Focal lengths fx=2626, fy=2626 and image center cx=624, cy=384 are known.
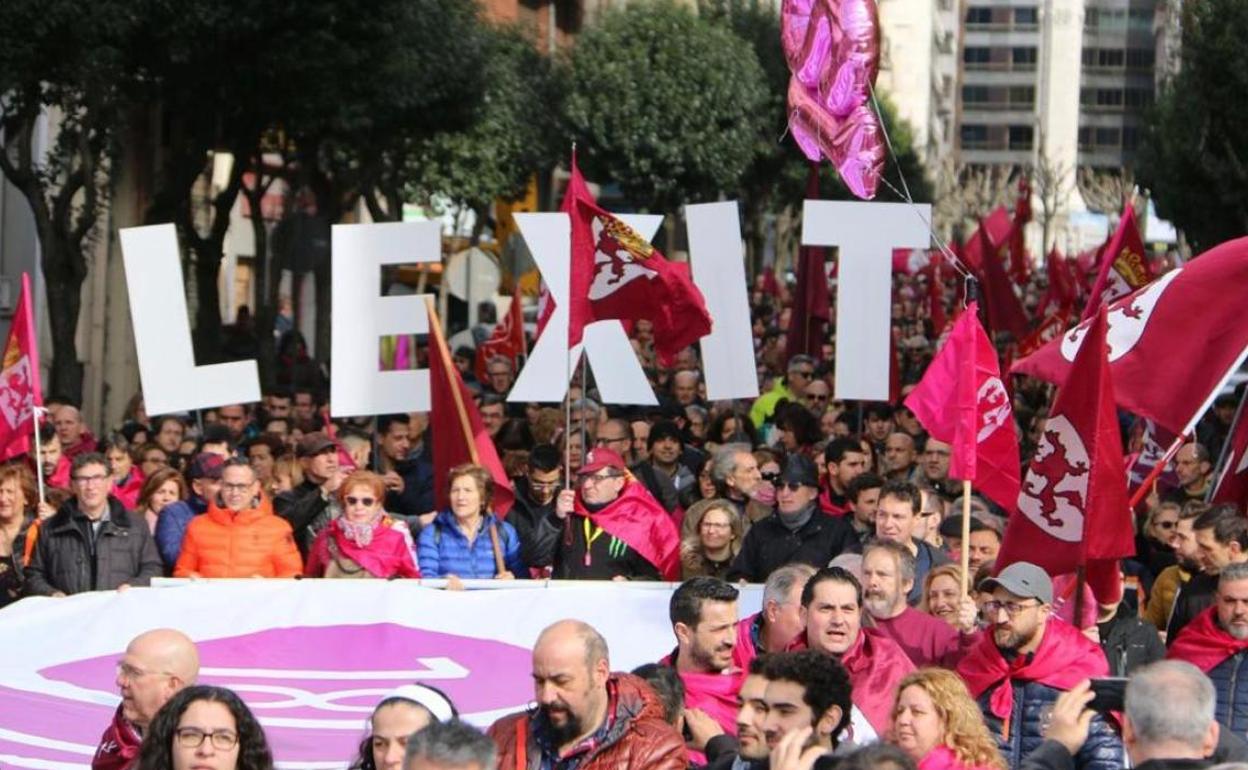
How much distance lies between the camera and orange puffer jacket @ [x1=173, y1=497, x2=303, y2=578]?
10953 millimetres

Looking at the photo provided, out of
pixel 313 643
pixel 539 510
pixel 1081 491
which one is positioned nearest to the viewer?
pixel 1081 491

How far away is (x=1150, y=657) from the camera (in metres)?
8.73

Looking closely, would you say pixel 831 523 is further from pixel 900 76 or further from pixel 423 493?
pixel 900 76

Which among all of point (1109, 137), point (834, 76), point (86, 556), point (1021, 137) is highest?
point (1109, 137)

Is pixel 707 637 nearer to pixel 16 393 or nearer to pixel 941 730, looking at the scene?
pixel 941 730

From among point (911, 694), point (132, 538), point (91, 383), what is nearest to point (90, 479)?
point (132, 538)

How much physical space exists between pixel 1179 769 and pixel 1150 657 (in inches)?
124

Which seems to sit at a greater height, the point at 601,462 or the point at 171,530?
the point at 601,462

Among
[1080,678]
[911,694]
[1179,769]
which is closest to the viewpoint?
[1179,769]

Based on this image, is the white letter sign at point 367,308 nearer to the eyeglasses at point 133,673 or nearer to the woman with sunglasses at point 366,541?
the woman with sunglasses at point 366,541

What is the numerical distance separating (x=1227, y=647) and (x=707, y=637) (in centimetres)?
185

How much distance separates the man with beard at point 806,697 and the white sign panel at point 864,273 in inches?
320

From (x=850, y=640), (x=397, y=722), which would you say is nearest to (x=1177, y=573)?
(x=850, y=640)

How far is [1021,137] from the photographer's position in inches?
6033
